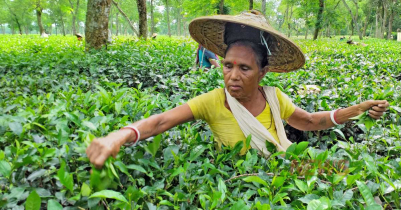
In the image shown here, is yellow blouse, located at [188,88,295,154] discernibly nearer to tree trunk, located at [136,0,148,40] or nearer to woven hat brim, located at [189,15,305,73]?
woven hat brim, located at [189,15,305,73]

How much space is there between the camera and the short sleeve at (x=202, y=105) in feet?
5.66

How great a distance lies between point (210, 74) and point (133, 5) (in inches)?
1432

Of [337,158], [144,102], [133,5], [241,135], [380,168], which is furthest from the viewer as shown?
[133,5]

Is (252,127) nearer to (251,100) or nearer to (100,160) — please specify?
(251,100)

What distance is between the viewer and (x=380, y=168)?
4.82 feet

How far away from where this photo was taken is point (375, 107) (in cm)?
175

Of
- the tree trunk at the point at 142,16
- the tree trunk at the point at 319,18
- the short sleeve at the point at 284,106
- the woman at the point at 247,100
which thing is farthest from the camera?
the tree trunk at the point at 319,18

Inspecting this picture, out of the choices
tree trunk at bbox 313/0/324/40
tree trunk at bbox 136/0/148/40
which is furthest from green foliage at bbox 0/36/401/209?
tree trunk at bbox 313/0/324/40

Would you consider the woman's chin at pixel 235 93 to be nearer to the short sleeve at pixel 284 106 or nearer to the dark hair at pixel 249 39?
the dark hair at pixel 249 39

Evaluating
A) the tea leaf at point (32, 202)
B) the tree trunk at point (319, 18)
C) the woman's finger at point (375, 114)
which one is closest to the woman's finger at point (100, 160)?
the tea leaf at point (32, 202)

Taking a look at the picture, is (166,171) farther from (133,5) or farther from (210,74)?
(133,5)

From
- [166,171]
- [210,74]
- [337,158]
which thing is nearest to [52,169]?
[166,171]

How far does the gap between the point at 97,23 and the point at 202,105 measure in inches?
195

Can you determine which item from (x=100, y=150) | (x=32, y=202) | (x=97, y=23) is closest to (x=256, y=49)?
(x=100, y=150)
